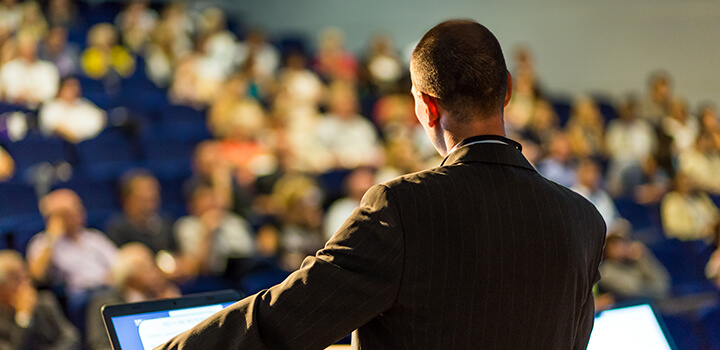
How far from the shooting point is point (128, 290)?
342cm

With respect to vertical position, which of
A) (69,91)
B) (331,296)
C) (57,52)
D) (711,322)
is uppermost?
(331,296)

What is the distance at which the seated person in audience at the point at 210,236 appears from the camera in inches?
175

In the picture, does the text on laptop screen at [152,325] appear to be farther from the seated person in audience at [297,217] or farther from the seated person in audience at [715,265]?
the seated person in audience at [715,265]

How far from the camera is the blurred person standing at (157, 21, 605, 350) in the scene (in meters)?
0.93

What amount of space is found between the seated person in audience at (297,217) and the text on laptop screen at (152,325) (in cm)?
319

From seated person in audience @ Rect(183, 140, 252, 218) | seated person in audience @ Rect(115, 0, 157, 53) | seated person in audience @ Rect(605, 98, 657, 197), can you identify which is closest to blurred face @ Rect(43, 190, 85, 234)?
seated person in audience @ Rect(183, 140, 252, 218)

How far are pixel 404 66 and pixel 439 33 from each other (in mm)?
7403

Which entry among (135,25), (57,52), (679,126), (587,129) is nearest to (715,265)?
(587,129)

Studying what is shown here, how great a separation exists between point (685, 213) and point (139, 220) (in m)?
4.13

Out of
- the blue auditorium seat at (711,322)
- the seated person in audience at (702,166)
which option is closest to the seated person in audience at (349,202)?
the blue auditorium seat at (711,322)

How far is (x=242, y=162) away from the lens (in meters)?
5.66

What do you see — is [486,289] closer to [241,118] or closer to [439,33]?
[439,33]

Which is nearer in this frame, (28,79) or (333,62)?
(28,79)

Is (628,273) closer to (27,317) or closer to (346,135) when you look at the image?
(346,135)
